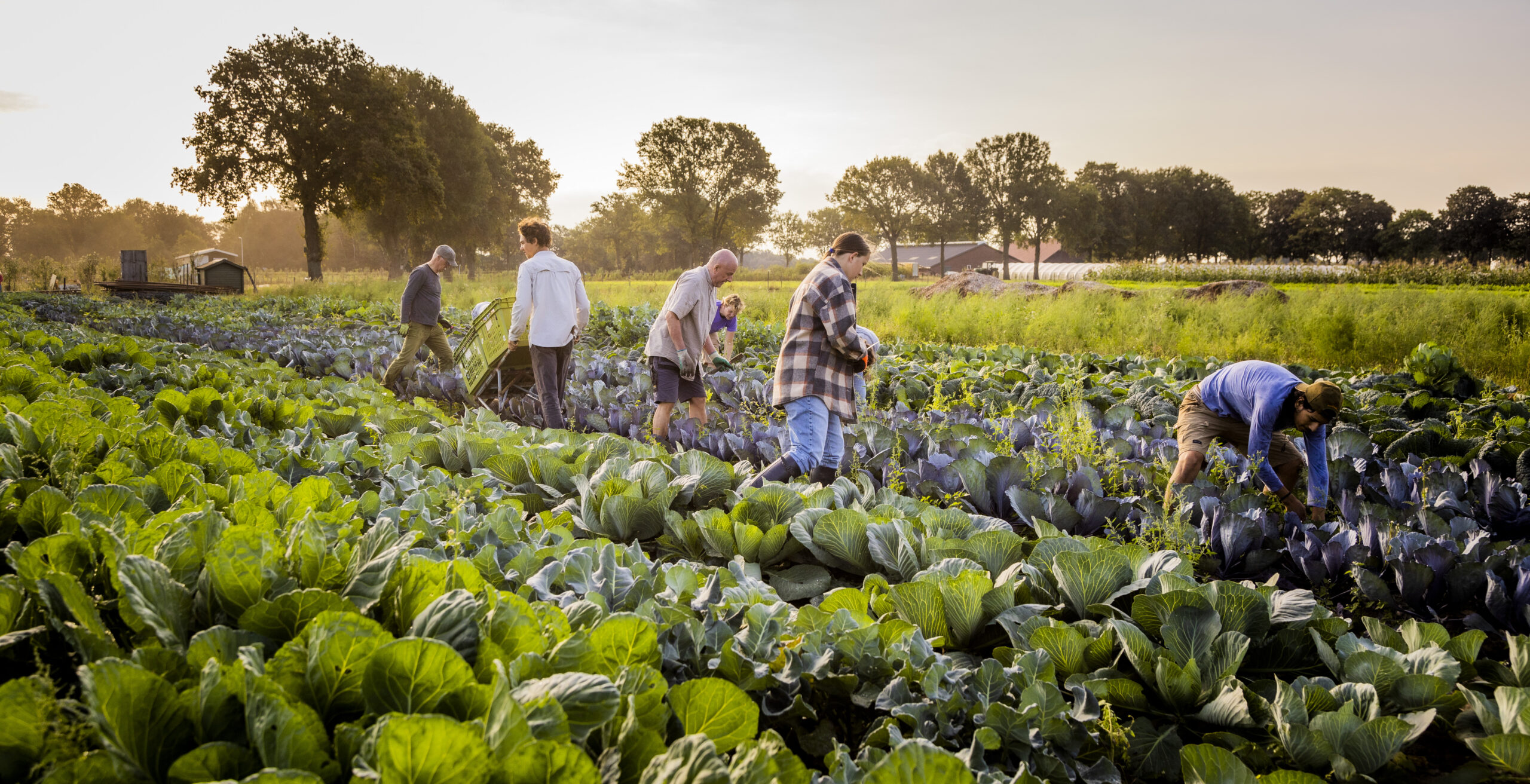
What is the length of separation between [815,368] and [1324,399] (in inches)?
109

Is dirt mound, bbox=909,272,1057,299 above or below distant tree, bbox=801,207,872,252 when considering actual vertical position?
below

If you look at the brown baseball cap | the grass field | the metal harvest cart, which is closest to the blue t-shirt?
the brown baseball cap

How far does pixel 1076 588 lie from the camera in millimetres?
2219

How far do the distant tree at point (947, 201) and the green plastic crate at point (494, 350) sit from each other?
63503 millimetres

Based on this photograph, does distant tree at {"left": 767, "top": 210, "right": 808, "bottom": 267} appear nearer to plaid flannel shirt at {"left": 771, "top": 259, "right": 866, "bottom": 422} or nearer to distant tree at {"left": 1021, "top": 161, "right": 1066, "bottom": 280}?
distant tree at {"left": 1021, "top": 161, "right": 1066, "bottom": 280}

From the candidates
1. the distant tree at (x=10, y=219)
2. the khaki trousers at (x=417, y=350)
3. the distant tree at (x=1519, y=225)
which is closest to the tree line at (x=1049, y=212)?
the distant tree at (x=1519, y=225)

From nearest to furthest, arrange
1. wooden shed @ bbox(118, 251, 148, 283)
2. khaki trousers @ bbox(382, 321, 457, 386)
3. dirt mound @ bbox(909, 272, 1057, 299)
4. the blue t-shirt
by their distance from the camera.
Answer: the blue t-shirt, khaki trousers @ bbox(382, 321, 457, 386), dirt mound @ bbox(909, 272, 1057, 299), wooden shed @ bbox(118, 251, 148, 283)

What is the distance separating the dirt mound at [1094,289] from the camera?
56.3 feet

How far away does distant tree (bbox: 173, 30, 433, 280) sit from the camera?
31.4 metres

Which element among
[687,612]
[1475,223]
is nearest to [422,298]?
[687,612]

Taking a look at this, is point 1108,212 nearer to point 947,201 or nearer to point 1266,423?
point 947,201

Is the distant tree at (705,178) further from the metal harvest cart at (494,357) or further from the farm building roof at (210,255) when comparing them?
the metal harvest cart at (494,357)

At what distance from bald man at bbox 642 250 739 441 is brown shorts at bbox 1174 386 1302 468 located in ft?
10.9

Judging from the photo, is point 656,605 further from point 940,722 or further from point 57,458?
point 57,458
